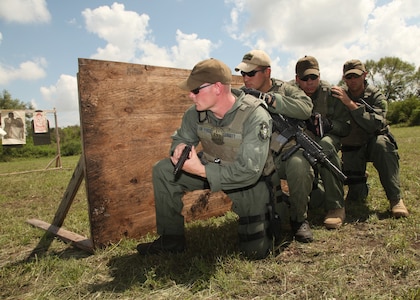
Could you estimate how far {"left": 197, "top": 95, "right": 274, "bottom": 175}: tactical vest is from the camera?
9.14 feet

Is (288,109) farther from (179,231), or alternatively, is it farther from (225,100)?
(179,231)

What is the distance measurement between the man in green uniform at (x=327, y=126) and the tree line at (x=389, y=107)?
9.27 metres

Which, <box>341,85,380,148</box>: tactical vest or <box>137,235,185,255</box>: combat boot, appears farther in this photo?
<box>341,85,380,148</box>: tactical vest

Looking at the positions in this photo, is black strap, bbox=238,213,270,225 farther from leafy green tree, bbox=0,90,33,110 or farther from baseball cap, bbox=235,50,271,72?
leafy green tree, bbox=0,90,33,110

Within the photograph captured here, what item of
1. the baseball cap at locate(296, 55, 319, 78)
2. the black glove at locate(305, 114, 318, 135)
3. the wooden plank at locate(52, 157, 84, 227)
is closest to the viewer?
the wooden plank at locate(52, 157, 84, 227)

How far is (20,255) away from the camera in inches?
127

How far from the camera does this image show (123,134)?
3354 millimetres

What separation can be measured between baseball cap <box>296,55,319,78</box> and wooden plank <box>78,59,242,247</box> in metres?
1.35

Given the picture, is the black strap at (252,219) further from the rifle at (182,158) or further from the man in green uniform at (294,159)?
the rifle at (182,158)

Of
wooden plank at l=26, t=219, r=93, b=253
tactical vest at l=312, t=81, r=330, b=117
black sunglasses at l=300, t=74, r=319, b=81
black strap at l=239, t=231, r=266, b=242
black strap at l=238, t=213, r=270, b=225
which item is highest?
black sunglasses at l=300, t=74, r=319, b=81

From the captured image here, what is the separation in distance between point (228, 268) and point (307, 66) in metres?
2.51

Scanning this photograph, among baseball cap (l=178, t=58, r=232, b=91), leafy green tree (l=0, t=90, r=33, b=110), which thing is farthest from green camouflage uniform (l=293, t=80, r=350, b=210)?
leafy green tree (l=0, t=90, r=33, b=110)

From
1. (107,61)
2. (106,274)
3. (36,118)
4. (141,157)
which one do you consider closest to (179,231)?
(106,274)

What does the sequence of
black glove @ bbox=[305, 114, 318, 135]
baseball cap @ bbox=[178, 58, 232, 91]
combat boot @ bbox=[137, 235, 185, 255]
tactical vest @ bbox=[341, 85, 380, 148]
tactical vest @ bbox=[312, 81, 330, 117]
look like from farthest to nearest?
tactical vest @ bbox=[341, 85, 380, 148], tactical vest @ bbox=[312, 81, 330, 117], black glove @ bbox=[305, 114, 318, 135], combat boot @ bbox=[137, 235, 185, 255], baseball cap @ bbox=[178, 58, 232, 91]
